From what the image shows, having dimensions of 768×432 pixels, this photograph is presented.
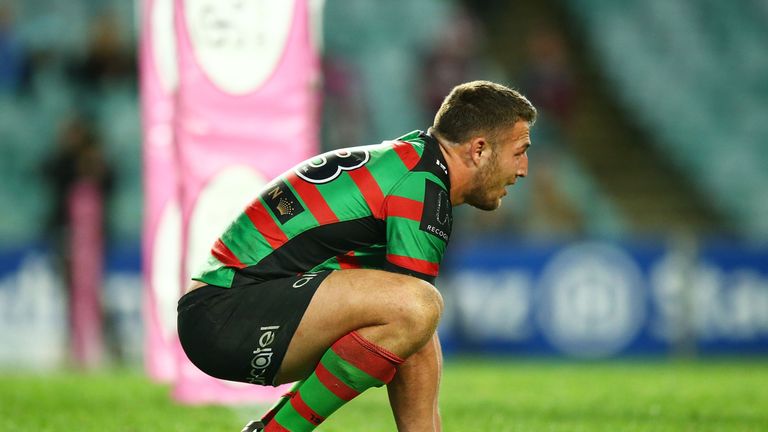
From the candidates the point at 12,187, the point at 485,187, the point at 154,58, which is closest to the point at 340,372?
the point at 485,187

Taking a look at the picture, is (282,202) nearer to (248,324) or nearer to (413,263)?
(248,324)

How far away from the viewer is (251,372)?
513cm

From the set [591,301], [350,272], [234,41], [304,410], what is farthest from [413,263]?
[591,301]

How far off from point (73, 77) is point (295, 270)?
1064 centimetres

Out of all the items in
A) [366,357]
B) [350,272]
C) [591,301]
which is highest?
[350,272]

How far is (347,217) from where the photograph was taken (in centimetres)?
505

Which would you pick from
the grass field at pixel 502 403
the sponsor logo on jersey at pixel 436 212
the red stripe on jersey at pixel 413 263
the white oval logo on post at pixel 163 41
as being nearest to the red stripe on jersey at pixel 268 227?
the red stripe on jersey at pixel 413 263

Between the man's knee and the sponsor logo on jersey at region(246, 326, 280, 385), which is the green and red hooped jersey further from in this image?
the sponsor logo on jersey at region(246, 326, 280, 385)

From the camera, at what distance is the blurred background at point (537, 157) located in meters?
13.0

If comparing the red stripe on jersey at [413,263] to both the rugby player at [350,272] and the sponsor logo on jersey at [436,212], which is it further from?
the sponsor logo on jersey at [436,212]

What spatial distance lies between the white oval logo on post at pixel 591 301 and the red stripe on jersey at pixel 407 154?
8.22 m

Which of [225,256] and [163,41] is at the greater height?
[163,41]

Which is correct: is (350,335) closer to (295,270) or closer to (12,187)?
(295,270)

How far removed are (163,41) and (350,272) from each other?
6.00 metres
